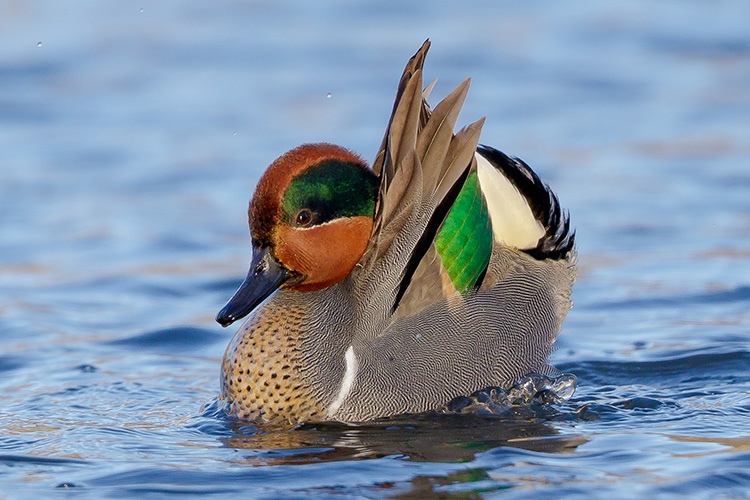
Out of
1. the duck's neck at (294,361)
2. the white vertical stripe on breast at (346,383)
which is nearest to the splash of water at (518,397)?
the white vertical stripe on breast at (346,383)

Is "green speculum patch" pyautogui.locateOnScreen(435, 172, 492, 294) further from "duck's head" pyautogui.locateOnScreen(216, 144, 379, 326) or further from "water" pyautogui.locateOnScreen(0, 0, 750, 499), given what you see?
"water" pyautogui.locateOnScreen(0, 0, 750, 499)

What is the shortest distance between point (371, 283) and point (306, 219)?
415 mm

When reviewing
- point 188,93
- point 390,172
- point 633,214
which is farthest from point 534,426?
point 188,93

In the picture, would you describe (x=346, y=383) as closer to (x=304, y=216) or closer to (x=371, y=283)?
(x=371, y=283)

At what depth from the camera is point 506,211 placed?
5.71 m

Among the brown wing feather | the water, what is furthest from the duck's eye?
the water

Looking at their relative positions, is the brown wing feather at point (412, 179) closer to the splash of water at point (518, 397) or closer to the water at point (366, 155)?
the splash of water at point (518, 397)

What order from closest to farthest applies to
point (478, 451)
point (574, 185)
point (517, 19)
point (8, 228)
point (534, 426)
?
point (478, 451) → point (534, 426) → point (8, 228) → point (574, 185) → point (517, 19)

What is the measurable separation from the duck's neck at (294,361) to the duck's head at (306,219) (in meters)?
0.15

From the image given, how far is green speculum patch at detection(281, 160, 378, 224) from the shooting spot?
5074 millimetres

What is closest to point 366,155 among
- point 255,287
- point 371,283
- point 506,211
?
point 506,211

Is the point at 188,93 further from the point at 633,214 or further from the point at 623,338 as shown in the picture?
the point at 623,338

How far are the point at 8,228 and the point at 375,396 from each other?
4507 mm

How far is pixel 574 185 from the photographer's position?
9.64 meters
